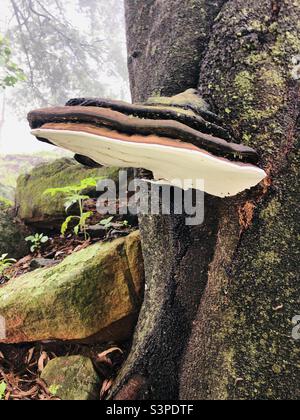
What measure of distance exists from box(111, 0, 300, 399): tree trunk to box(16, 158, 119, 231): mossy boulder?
181cm

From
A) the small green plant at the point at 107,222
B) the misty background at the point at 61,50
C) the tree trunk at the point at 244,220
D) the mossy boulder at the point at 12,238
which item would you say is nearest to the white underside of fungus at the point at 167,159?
the tree trunk at the point at 244,220

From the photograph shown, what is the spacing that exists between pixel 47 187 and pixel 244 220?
2.59 metres

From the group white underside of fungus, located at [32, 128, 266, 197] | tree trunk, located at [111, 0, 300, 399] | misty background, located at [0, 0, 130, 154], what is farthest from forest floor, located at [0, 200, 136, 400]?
misty background, located at [0, 0, 130, 154]

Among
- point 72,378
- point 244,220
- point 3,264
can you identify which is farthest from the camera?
point 3,264

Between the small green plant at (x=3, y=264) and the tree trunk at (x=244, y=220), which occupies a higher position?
the tree trunk at (x=244, y=220)

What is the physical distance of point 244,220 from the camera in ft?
4.32

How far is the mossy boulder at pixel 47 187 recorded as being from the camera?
10.5 feet

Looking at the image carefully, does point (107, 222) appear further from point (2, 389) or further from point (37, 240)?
point (2, 389)

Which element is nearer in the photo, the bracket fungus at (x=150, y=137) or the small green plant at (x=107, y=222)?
the bracket fungus at (x=150, y=137)

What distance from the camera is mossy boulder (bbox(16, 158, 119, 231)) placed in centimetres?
320

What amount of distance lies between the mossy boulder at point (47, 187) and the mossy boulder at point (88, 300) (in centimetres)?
102

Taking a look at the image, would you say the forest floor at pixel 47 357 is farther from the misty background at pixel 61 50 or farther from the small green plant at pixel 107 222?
the misty background at pixel 61 50

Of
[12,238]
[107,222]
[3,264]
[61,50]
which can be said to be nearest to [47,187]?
[12,238]

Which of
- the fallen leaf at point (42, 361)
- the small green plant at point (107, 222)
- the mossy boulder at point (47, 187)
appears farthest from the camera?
the mossy boulder at point (47, 187)
